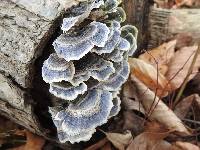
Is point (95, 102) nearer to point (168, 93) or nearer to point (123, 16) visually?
point (123, 16)

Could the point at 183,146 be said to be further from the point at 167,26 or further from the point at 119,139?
the point at 167,26

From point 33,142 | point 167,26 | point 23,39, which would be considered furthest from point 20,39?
point 167,26

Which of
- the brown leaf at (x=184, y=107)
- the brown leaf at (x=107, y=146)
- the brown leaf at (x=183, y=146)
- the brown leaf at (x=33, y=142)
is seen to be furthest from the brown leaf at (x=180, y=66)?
the brown leaf at (x=33, y=142)

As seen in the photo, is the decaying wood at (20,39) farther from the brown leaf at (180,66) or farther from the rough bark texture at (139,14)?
the brown leaf at (180,66)

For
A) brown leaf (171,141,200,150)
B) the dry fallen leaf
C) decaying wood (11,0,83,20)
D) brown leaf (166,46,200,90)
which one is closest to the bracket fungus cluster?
decaying wood (11,0,83,20)

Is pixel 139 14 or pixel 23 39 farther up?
pixel 23 39

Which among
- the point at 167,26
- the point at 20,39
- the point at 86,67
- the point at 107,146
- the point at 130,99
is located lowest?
the point at 107,146

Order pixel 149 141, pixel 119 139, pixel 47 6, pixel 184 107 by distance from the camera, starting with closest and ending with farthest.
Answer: pixel 47 6 < pixel 149 141 < pixel 119 139 < pixel 184 107
